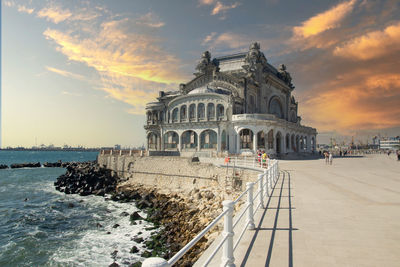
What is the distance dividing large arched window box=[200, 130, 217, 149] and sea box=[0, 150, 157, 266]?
734 inches

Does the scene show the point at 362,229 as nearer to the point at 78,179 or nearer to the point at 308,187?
the point at 308,187

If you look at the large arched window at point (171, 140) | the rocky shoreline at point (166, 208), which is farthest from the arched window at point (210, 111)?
the rocky shoreline at point (166, 208)

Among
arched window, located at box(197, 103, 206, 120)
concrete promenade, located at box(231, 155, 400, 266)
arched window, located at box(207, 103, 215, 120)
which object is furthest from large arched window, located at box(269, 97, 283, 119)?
concrete promenade, located at box(231, 155, 400, 266)

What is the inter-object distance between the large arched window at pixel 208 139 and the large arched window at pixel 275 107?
60.5 feet

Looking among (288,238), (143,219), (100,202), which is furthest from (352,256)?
(100,202)

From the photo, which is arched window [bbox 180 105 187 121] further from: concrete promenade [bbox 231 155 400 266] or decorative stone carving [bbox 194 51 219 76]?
concrete promenade [bbox 231 155 400 266]

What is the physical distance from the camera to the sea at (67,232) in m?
15.7

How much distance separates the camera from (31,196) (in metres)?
34.4

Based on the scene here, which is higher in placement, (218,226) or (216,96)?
(216,96)

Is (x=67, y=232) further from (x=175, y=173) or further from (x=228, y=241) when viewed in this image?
(x=228, y=241)

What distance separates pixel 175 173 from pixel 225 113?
1480 cm

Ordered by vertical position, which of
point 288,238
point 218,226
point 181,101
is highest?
point 181,101

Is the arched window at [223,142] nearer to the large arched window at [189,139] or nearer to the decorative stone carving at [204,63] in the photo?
the large arched window at [189,139]

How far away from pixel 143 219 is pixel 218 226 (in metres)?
10.1
